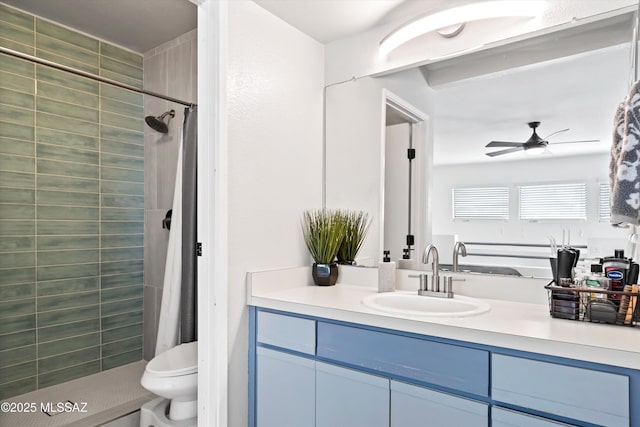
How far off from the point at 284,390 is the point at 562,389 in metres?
1.01

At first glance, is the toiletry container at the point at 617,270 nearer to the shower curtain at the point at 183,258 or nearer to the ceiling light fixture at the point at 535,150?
the ceiling light fixture at the point at 535,150

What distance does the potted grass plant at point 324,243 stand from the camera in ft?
6.67

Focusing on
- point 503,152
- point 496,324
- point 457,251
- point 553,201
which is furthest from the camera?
point 457,251

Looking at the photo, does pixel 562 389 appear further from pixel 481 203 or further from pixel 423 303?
pixel 481 203

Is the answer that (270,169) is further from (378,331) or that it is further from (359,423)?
(359,423)

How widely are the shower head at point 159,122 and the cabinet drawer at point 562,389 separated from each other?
2.45 m

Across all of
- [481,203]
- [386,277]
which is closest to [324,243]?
[386,277]

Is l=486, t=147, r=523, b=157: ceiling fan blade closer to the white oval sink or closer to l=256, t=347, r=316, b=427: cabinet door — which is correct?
the white oval sink

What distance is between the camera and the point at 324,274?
79.8 inches

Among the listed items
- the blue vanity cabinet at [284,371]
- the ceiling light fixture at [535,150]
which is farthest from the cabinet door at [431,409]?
the ceiling light fixture at [535,150]

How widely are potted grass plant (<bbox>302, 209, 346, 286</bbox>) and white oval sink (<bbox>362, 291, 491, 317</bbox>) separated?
0.35 metres

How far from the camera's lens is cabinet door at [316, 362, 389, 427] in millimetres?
1367

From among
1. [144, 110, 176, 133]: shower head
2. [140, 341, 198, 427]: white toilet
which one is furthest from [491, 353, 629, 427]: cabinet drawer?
[144, 110, 176, 133]: shower head

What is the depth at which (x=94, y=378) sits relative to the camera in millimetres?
2648
